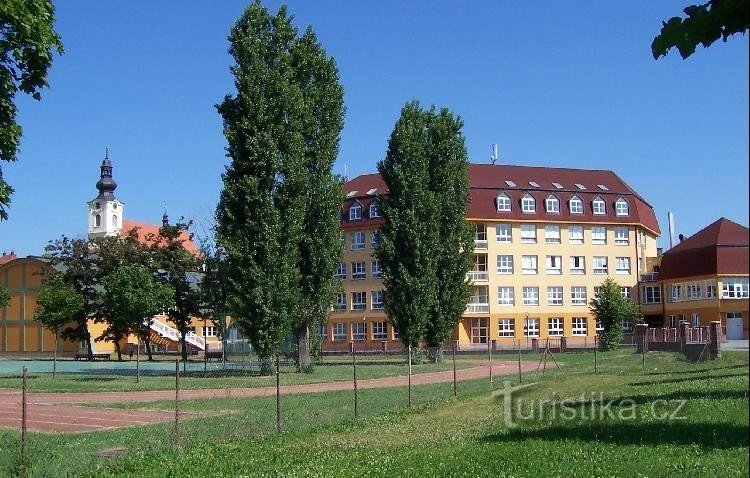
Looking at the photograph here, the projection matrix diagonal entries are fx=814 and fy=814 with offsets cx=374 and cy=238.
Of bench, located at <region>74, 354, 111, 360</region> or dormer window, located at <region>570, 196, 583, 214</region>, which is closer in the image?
bench, located at <region>74, 354, 111, 360</region>

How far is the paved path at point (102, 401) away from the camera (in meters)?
19.2

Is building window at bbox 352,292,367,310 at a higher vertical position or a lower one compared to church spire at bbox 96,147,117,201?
lower

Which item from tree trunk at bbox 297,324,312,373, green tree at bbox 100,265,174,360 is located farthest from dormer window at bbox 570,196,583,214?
green tree at bbox 100,265,174,360

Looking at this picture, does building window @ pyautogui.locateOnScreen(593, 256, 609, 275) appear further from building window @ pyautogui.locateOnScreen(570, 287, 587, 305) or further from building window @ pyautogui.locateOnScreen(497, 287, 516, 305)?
building window @ pyautogui.locateOnScreen(497, 287, 516, 305)

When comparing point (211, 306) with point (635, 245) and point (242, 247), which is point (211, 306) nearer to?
point (242, 247)

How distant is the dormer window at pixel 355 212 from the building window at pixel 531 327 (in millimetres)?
18110

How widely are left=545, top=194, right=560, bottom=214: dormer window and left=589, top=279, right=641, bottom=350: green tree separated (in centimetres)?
1887

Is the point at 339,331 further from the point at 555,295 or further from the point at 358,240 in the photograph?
the point at 555,295

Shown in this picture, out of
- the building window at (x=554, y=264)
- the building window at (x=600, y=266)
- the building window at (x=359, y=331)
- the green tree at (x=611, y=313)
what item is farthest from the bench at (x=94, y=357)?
the building window at (x=600, y=266)

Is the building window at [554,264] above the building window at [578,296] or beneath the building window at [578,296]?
above

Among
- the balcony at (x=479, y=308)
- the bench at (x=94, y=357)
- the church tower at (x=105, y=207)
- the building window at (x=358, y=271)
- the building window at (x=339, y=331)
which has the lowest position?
the bench at (x=94, y=357)

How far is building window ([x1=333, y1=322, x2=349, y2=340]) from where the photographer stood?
7675 centimetres

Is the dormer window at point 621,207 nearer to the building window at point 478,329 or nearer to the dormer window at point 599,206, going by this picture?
the dormer window at point 599,206

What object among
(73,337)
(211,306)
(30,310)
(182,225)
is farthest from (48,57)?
(30,310)
